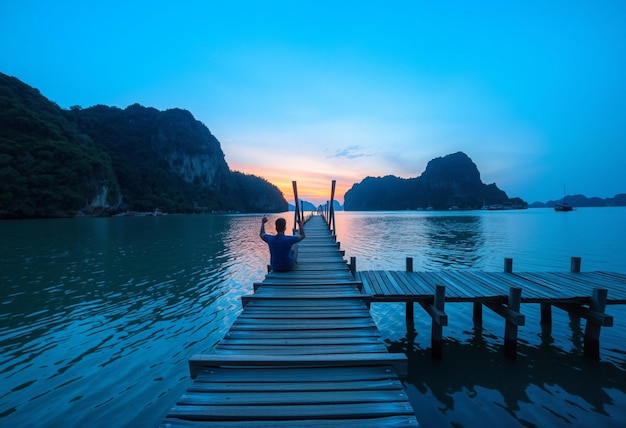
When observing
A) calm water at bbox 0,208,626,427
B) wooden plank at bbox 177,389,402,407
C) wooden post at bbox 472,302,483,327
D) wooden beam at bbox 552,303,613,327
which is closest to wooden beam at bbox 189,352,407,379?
wooden plank at bbox 177,389,402,407

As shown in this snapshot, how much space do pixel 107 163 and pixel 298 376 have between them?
10345 cm

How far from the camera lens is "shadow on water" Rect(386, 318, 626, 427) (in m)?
5.00

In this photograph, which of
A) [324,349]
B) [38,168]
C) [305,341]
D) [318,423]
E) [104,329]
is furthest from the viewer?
[38,168]

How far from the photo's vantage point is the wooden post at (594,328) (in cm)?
694

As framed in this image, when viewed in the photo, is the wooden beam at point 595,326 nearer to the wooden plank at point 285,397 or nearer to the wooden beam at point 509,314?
the wooden beam at point 509,314

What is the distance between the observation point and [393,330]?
8.99 metres

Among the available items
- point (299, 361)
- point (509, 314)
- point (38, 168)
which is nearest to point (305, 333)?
point (299, 361)

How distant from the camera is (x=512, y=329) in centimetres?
707

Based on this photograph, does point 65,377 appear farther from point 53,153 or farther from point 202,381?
point 53,153

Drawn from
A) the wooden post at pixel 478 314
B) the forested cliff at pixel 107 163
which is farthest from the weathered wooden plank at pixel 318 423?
the forested cliff at pixel 107 163

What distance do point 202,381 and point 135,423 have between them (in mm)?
2717

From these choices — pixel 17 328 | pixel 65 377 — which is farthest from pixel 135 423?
pixel 17 328

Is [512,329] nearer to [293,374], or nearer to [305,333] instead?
[305,333]

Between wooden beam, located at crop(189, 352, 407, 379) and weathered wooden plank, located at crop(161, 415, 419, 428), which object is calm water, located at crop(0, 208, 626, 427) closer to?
wooden beam, located at crop(189, 352, 407, 379)
